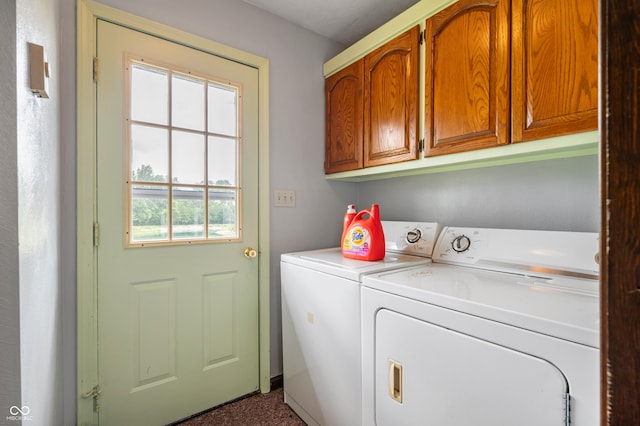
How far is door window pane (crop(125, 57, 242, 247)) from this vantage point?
1.56 meters

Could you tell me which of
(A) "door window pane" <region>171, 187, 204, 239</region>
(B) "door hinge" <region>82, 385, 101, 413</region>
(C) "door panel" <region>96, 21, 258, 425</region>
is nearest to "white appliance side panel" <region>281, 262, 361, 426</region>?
(C) "door panel" <region>96, 21, 258, 425</region>

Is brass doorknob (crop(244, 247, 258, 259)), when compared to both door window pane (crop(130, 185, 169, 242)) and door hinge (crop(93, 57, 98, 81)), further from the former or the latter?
door hinge (crop(93, 57, 98, 81))

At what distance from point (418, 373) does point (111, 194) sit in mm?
1628

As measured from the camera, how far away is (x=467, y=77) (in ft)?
A: 4.35

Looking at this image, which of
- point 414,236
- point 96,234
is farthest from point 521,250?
point 96,234

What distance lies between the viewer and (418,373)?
1.06 meters

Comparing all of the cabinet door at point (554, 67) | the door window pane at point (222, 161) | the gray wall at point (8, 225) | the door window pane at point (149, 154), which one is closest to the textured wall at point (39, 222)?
the gray wall at point (8, 225)

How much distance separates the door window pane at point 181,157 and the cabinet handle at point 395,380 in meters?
1.17

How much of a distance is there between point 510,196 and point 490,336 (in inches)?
38.2

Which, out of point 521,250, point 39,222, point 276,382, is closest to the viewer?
point 39,222

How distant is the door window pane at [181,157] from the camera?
156cm

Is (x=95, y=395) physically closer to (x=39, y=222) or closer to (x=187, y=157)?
(x=39, y=222)

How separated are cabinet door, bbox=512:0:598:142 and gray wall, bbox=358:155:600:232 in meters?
0.41

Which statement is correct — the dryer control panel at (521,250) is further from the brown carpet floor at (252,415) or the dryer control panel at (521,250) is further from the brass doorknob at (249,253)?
the brown carpet floor at (252,415)
